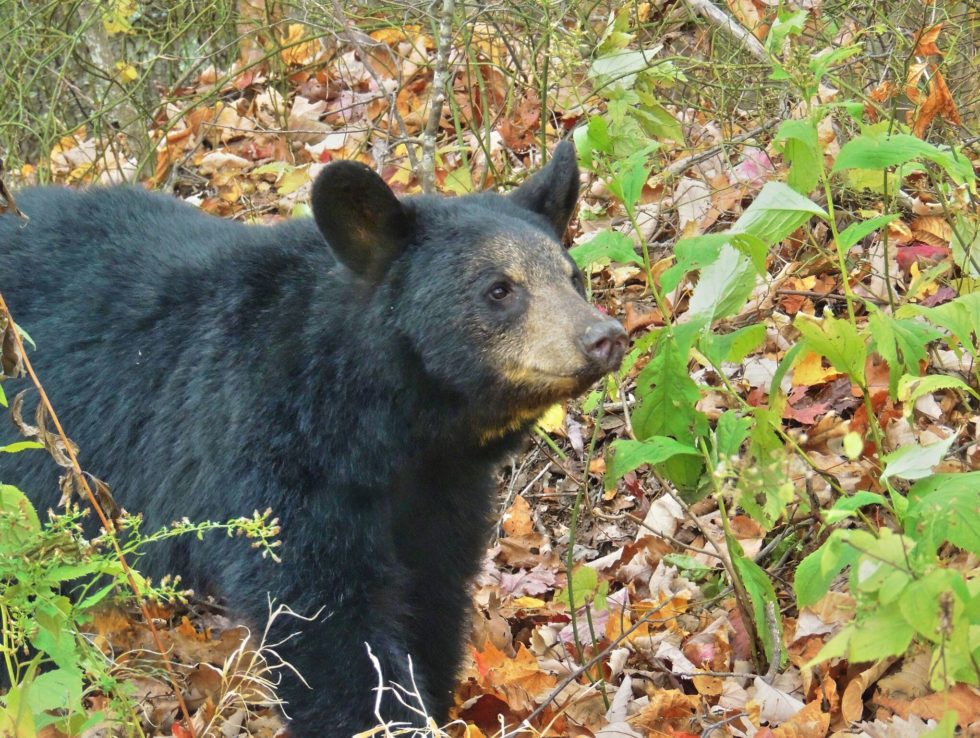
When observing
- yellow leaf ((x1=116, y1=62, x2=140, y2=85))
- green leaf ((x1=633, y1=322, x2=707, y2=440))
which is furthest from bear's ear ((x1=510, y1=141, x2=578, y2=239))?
yellow leaf ((x1=116, y1=62, x2=140, y2=85))

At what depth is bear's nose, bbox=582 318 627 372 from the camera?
3820 mm

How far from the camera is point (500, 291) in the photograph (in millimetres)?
4094

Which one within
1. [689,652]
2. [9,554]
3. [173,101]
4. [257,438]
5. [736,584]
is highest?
[173,101]

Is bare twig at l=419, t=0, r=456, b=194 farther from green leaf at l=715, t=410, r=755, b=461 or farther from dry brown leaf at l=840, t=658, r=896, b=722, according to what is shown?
dry brown leaf at l=840, t=658, r=896, b=722

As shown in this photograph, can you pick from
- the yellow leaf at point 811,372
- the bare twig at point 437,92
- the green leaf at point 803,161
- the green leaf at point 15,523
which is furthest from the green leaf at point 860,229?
the bare twig at point 437,92

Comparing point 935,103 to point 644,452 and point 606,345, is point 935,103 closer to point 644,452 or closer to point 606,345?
point 606,345

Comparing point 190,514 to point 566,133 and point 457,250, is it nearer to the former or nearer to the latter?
point 457,250

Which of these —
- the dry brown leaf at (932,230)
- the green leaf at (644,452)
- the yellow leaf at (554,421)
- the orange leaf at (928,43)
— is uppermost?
the orange leaf at (928,43)

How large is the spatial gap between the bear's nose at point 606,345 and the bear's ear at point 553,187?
31.0 inches

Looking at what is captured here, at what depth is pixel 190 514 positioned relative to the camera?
429 centimetres

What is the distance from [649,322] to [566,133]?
2.01 meters

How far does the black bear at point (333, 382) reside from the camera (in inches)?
158

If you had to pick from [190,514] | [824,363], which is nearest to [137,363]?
[190,514]

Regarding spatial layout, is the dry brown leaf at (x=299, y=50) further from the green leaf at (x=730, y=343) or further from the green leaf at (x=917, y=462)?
the green leaf at (x=917, y=462)
